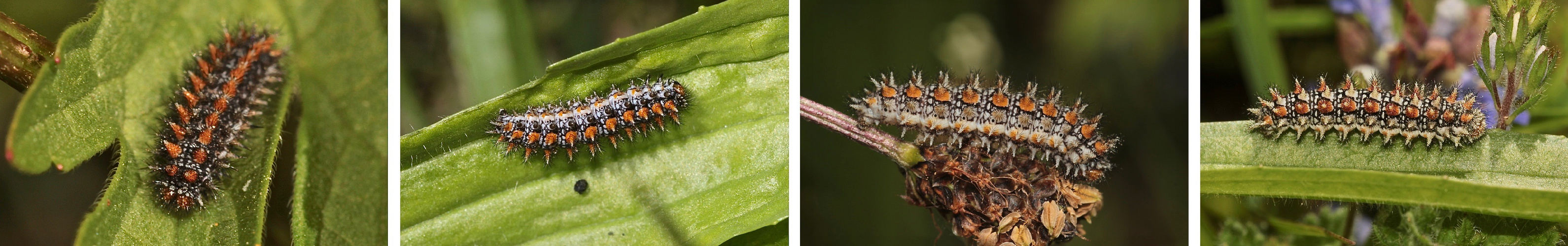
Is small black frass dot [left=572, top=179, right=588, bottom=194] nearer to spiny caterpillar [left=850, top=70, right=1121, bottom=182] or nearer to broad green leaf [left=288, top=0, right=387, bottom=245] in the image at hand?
broad green leaf [left=288, top=0, right=387, bottom=245]

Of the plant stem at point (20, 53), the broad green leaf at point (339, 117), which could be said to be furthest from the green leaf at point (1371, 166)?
the plant stem at point (20, 53)

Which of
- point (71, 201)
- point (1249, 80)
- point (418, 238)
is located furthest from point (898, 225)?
point (71, 201)

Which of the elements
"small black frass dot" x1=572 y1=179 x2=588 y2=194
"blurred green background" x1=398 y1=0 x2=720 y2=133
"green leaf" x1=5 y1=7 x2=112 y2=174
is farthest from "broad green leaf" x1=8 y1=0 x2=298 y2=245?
"small black frass dot" x1=572 y1=179 x2=588 y2=194

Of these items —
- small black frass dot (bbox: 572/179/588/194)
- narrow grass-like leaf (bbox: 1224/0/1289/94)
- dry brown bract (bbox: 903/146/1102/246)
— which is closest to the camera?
dry brown bract (bbox: 903/146/1102/246)

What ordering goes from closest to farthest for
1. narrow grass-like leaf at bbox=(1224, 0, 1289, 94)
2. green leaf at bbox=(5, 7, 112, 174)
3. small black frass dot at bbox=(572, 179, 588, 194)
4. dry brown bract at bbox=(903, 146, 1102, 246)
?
green leaf at bbox=(5, 7, 112, 174) < dry brown bract at bbox=(903, 146, 1102, 246) < small black frass dot at bbox=(572, 179, 588, 194) < narrow grass-like leaf at bbox=(1224, 0, 1289, 94)

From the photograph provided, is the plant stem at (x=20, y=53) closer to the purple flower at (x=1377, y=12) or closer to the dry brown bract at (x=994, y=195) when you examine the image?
the dry brown bract at (x=994, y=195)

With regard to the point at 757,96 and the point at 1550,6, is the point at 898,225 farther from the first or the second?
the point at 1550,6

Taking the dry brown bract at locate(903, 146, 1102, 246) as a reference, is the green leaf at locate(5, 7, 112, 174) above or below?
above
